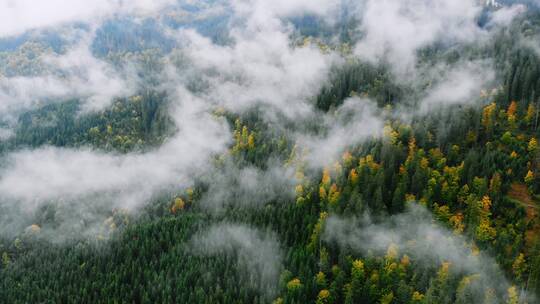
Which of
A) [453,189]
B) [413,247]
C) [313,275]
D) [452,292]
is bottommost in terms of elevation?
[313,275]

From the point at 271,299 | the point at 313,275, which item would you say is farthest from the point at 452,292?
the point at 271,299

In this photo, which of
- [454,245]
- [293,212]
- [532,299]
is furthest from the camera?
[293,212]

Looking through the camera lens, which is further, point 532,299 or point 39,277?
point 39,277

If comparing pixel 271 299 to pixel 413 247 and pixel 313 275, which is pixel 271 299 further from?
pixel 413 247

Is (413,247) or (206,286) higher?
(413,247)

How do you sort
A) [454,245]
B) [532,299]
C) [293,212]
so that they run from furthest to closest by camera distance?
[293,212] < [454,245] < [532,299]

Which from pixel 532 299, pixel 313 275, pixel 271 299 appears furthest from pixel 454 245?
pixel 271 299

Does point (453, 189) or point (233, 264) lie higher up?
point (453, 189)

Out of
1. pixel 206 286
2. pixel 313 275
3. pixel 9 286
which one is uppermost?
pixel 313 275

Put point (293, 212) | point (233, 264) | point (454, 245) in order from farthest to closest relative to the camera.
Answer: point (293, 212)
point (233, 264)
point (454, 245)

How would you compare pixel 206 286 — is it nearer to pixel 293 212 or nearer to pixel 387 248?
pixel 293 212
